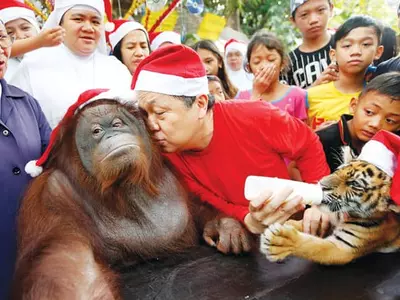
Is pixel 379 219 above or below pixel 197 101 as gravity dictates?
below

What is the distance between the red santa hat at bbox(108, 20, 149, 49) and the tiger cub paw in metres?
1.99

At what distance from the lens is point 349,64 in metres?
2.04

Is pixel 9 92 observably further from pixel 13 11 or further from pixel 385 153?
pixel 385 153

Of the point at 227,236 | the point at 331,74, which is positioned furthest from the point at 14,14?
the point at 227,236

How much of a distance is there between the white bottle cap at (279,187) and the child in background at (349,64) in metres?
0.87

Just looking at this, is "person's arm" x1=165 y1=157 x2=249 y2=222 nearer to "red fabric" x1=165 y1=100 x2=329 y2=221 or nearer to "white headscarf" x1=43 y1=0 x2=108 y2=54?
"red fabric" x1=165 y1=100 x2=329 y2=221

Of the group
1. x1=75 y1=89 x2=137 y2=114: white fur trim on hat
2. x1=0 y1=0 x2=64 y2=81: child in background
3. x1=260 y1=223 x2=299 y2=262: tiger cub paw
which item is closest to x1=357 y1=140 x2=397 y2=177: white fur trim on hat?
x1=260 y1=223 x2=299 y2=262: tiger cub paw

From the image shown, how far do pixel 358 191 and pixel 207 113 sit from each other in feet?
1.98

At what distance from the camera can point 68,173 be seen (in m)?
1.37

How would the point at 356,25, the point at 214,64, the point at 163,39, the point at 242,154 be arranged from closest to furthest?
the point at 242,154 < the point at 356,25 < the point at 214,64 < the point at 163,39

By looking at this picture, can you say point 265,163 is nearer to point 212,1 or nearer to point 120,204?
point 120,204

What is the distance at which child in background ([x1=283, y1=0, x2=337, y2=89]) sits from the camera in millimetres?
2572

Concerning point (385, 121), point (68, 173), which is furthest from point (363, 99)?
point (68, 173)

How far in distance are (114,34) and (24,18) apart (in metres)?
0.57
